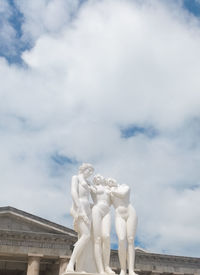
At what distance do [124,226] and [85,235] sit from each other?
3.60ft

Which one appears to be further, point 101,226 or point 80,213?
point 101,226

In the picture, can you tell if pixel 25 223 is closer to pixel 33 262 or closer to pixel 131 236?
pixel 33 262

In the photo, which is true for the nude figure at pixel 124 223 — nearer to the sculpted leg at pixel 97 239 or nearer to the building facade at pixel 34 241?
the sculpted leg at pixel 97 239

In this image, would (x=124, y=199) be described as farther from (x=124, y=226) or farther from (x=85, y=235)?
(x=85, y=235)

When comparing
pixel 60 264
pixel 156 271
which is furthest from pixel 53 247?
pixel 156 271

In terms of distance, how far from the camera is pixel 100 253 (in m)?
10.5

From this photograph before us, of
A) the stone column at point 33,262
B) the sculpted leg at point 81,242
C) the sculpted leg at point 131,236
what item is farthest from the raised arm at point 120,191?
the stone column at point 33,262

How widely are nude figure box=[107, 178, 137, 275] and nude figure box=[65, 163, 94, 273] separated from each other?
76 cm

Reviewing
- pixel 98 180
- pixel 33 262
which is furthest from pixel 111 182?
pixel 33 262

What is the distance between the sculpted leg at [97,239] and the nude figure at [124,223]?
50cm

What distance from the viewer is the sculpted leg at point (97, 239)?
10430 millimetres

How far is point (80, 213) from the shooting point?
10.4 meters

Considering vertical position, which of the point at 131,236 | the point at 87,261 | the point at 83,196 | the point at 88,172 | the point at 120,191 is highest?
the point at 88,172

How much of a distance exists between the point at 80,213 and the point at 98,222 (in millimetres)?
582
